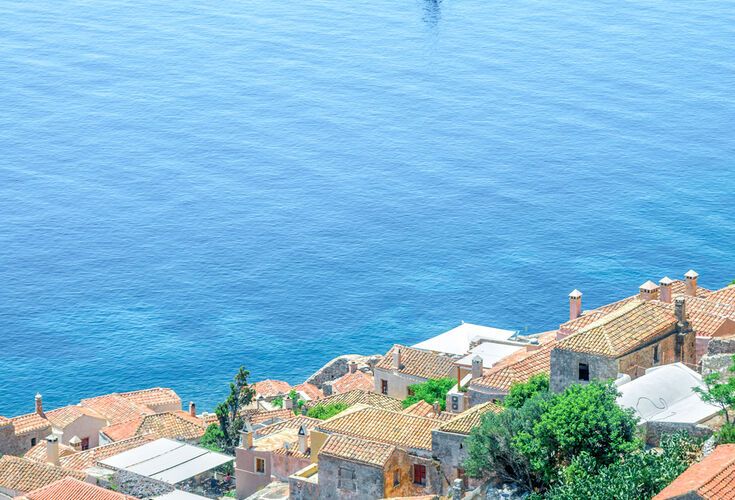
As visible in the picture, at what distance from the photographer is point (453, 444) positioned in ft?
184

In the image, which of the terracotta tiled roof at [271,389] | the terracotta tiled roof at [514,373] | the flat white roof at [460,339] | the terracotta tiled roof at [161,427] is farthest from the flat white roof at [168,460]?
the terracotta tiled roof at [271,389]

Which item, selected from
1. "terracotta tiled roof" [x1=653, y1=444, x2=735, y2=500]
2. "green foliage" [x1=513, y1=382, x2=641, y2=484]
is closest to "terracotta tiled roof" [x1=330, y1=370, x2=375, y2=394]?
"green foliage" [x1=513, y1=382, x2=641, y2=484]

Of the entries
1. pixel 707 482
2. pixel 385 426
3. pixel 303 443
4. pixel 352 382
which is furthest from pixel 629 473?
pixel 352 382

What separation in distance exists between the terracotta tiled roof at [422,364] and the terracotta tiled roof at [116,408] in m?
20.3

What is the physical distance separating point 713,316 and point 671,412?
50.8 ft

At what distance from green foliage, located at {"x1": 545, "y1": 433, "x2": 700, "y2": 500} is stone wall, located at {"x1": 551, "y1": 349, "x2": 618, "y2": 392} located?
7.59 meters

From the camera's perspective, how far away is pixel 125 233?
15875 cm

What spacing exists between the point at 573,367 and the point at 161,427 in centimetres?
3566

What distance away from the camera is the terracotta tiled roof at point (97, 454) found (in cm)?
7362

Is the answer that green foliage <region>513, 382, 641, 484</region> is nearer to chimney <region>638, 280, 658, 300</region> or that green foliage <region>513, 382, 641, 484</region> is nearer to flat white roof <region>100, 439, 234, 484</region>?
chimney <region>638, 280, 658, 300</region>

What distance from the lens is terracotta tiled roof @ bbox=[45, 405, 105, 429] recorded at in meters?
90.3

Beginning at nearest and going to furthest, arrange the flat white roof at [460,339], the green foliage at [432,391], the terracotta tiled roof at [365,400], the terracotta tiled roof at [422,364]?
the green foliage at [432,391], the terracotta tiled roof at [365,400], the terracotta tiled roof at [422,364], the flat white roof at [460,339]

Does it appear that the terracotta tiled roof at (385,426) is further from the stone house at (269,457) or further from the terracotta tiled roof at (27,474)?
the terracotta tiled roof at (27,474)

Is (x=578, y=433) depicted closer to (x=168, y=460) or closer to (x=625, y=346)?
(x=625, y=346)
